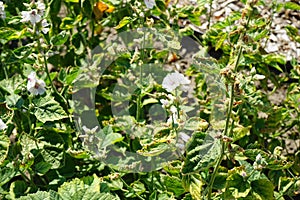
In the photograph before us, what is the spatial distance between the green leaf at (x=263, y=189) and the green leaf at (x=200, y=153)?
0.23 meters

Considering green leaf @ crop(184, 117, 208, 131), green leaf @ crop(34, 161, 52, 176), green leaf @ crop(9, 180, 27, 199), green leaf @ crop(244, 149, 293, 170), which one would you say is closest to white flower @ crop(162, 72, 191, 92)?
green leaf @ crop(184, 117, 208, 131)

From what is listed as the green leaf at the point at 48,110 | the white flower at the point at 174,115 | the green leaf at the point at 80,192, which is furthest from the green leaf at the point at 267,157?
the green leaf at the point at 48,110

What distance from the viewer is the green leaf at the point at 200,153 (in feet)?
5.62

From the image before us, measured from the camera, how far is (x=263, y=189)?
6.16 feet

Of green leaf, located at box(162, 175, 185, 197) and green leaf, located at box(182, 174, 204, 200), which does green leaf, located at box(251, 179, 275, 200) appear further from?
green leaf, located at box(162, 175, 185, 197)

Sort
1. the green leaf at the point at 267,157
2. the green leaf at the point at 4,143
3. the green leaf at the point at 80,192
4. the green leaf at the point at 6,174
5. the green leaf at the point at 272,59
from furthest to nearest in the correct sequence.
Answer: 1. the green leaf at the point at 272,59
2. the green leaf at the point at 6,174
3. the green leaf at the point at 4,143
4. the green leaf at the point at 80,192
5. the green leaf at the point at 267,157

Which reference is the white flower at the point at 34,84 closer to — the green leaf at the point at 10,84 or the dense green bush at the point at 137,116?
the dense green bush at the point at 137,116

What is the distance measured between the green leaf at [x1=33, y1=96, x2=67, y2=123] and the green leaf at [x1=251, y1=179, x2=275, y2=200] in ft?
2.55

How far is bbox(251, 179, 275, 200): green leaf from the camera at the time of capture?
1857 millimetres

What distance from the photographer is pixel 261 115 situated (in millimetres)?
3094

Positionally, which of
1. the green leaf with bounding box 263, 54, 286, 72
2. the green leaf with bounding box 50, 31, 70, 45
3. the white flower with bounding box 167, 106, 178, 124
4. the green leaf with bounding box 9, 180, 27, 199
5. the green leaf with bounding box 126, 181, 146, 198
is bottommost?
the green leaf with bounding box 126, 181, 146, 198

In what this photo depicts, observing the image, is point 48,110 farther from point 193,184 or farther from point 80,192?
point 193,184

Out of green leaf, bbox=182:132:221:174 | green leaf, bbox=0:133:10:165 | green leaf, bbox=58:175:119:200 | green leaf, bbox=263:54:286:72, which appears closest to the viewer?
green leaf, bbox=182:132:221:174

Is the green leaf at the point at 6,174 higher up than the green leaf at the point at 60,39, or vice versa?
the green leaf at the point at 60,39
